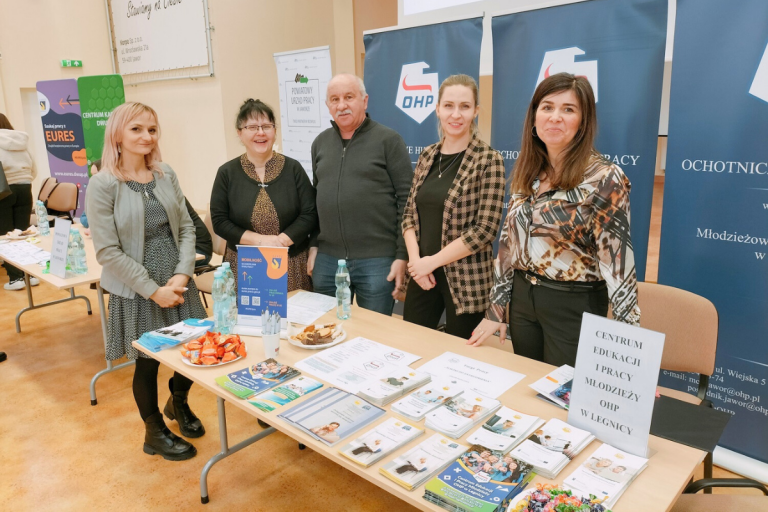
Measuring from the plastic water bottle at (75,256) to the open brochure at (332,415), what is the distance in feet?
7.33

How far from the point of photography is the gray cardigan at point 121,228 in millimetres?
2170

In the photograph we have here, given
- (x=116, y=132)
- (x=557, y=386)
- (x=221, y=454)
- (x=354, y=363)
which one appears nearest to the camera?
(x=557, y=386)

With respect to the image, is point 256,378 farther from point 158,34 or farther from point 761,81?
point 158,34

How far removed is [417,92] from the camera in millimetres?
3604

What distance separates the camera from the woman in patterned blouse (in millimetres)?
1589

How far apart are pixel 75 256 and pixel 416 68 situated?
95.6 inches

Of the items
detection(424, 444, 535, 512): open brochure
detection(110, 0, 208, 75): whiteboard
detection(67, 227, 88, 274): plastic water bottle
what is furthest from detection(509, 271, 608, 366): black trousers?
detection(110, 0, 208, 75): whiteboard

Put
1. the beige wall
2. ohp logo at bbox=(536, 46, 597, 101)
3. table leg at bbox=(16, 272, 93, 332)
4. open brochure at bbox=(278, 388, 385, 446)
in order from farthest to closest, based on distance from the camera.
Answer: the beige wall → table leg at bbox=(16, 272, 93, 332) → ohp logo at bbox=(536, 46, 597, 101) → open brochure at bbox=(278, 388, 385, 446)

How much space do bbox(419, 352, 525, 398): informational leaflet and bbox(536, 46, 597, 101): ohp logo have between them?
1643 millimetres

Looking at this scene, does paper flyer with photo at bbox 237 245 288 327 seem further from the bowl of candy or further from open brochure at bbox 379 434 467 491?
the bowl of candy

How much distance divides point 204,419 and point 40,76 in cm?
681

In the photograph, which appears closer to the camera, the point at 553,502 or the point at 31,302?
the point at 553,502

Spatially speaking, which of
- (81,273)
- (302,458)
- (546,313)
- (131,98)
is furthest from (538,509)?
(131,98)

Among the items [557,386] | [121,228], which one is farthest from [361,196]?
[557,386]
